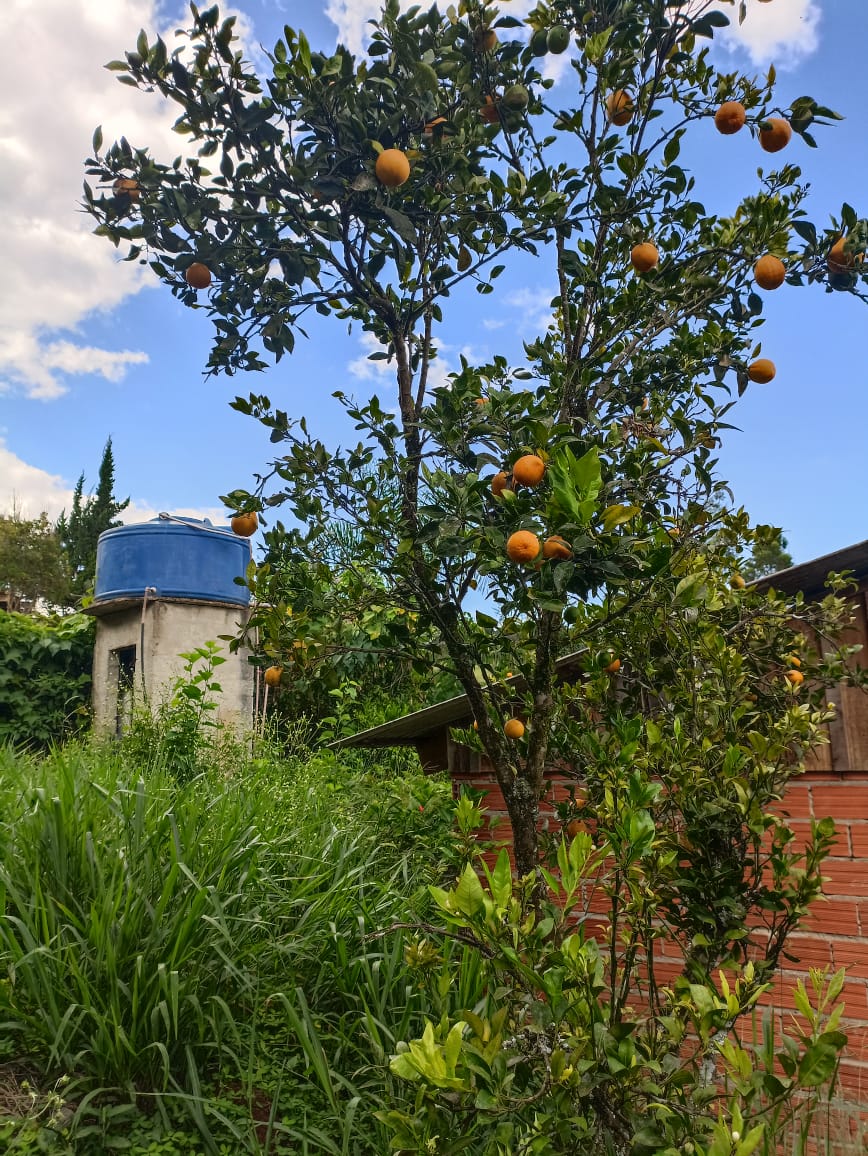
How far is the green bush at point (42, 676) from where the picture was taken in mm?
11953

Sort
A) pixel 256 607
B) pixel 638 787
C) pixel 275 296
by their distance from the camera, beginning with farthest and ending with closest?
1. pixel 256 607
2. pixel 275 296
3. pixel 638 787

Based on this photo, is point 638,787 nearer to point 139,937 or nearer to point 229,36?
point 139,937

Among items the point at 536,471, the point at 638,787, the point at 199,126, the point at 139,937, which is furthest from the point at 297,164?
the point at 139,937

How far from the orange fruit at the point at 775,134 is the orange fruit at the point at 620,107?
19.7 inches

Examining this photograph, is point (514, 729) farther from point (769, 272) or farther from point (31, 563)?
point (31, 563)

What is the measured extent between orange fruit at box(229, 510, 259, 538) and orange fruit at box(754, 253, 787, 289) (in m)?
2.03

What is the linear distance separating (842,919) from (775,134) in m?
3.10

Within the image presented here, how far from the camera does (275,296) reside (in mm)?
3031

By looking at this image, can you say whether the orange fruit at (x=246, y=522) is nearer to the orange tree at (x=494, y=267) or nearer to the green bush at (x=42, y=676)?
the orange tree at (x=494, y=267)

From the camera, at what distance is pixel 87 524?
82.6 ft

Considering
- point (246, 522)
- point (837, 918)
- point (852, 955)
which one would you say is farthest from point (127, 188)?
point (852, 955)

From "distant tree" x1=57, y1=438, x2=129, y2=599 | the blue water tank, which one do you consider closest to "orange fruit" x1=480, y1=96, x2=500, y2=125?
the blue water tank

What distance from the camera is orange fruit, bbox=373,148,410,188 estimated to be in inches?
96.7

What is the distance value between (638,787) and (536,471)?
989 mm
